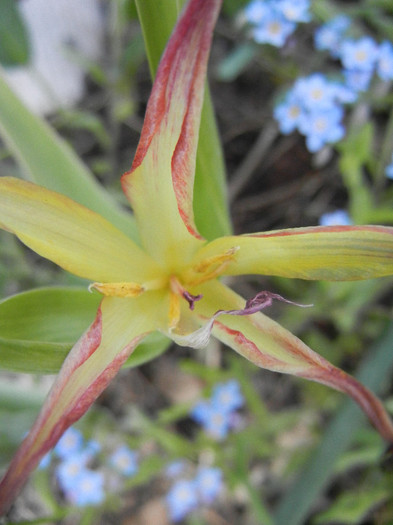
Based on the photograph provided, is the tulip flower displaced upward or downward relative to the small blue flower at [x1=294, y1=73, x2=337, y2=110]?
upward

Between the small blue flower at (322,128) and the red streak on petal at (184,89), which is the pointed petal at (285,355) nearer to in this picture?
the red streak on petal at (184,89)

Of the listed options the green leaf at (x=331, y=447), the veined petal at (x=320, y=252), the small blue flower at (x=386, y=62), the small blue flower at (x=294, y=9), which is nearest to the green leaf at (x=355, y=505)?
the green leaf at (x=331, y=447)

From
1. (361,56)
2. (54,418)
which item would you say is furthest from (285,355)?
(361,56)

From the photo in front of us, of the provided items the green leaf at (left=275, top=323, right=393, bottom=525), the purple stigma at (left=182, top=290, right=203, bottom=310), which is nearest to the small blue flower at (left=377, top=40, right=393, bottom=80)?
the green leaf at (left=275, top=323, right=393, bottom=525)

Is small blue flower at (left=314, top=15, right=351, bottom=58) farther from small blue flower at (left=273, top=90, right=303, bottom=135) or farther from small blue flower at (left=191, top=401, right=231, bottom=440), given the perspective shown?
small blue flower at (left=191, top=401, right=231, bottom=440)

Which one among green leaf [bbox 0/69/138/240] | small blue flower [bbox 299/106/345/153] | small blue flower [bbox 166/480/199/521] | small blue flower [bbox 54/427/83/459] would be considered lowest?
small blue flower [bbox 166/480/199/521]

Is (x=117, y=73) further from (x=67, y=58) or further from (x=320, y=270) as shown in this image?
(x=320, y=270)

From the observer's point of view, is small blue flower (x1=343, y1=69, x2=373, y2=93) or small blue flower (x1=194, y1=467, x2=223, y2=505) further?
small blue flower (x1=194, y1=467, x2=223, y2=505)
